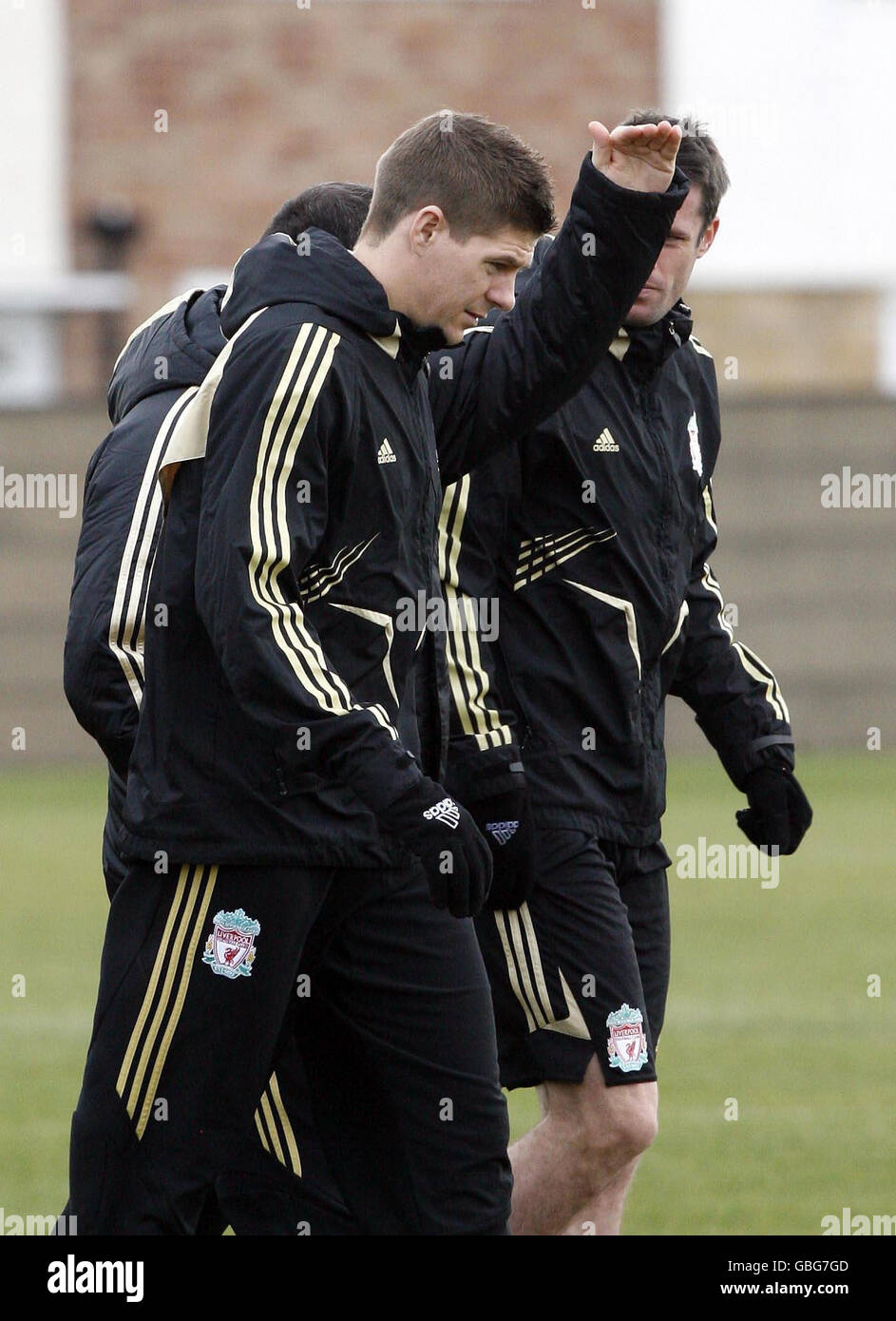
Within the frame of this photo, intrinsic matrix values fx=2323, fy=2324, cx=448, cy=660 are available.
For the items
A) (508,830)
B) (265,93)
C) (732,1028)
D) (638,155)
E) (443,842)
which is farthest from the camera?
(265,93)

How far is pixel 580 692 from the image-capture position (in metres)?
4.56

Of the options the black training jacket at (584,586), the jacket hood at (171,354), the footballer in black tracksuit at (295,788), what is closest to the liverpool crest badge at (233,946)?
the footballer in black tracksuit at (295,788)

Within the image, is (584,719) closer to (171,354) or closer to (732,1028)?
(171,354)

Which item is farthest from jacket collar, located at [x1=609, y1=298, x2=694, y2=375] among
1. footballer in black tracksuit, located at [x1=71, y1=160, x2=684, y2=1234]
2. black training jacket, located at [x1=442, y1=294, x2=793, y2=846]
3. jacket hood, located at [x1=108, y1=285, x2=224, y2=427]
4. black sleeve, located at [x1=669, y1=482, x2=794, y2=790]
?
jacket hood, located at [x1=108, y1=285, x2=224, y2=427]

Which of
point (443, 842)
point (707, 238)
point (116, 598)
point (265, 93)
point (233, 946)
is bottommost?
point (233, 946)

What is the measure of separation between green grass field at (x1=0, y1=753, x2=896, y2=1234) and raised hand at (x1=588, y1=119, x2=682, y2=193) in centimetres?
258

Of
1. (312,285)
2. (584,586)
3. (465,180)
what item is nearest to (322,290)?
(312,285)

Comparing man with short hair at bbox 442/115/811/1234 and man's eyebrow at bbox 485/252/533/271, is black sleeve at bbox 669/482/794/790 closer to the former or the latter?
man with short hair at bbox 442/115/811/1234

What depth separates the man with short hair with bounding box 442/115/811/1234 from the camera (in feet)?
14.5

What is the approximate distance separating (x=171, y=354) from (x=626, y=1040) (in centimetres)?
160

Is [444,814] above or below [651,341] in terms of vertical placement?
below

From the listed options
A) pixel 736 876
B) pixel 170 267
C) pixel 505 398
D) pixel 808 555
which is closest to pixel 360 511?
pixel 505 398
